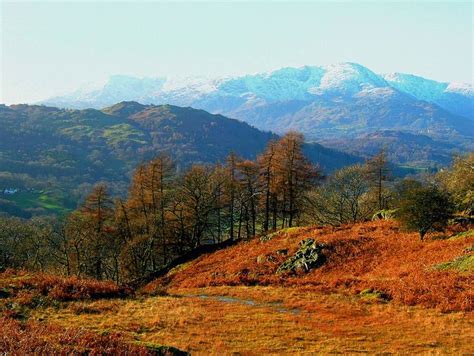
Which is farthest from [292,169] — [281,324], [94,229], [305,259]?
[281,324]

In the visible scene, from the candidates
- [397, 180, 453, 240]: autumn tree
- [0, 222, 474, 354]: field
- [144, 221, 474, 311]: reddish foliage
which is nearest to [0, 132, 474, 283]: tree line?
[144, 221, 474, 311]: reddish foliage

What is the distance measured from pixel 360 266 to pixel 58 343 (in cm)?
2864

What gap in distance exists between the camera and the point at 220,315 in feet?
73.5

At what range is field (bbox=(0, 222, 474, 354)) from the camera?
658 inches

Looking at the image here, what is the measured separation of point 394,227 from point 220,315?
1147 inches

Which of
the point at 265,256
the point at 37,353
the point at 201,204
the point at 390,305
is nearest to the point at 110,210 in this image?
the point at 201,204

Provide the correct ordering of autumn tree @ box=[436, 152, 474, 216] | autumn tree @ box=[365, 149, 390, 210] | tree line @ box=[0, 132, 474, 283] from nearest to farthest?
autumn tree @ box=[436, 152, 474, 216]
tree line @ box=[0, 132, 474, 283]
autumn tree @ box=[365, 149, 390, 210]

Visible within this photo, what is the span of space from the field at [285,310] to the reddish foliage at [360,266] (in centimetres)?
13

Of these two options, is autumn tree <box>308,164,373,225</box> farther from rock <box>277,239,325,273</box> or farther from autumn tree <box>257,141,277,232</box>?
rock <box>277,239,325,273</box>

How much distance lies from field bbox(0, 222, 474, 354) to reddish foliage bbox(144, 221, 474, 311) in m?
0.13

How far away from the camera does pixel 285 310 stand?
936 inches

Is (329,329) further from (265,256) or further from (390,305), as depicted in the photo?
(265,256)

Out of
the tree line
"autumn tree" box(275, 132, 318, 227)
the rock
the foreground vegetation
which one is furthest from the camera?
"autumn tree" box(275, 132, 318, 227)

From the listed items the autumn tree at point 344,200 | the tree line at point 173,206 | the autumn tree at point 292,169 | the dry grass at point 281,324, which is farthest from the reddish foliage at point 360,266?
the autumn tree at point 344,200
